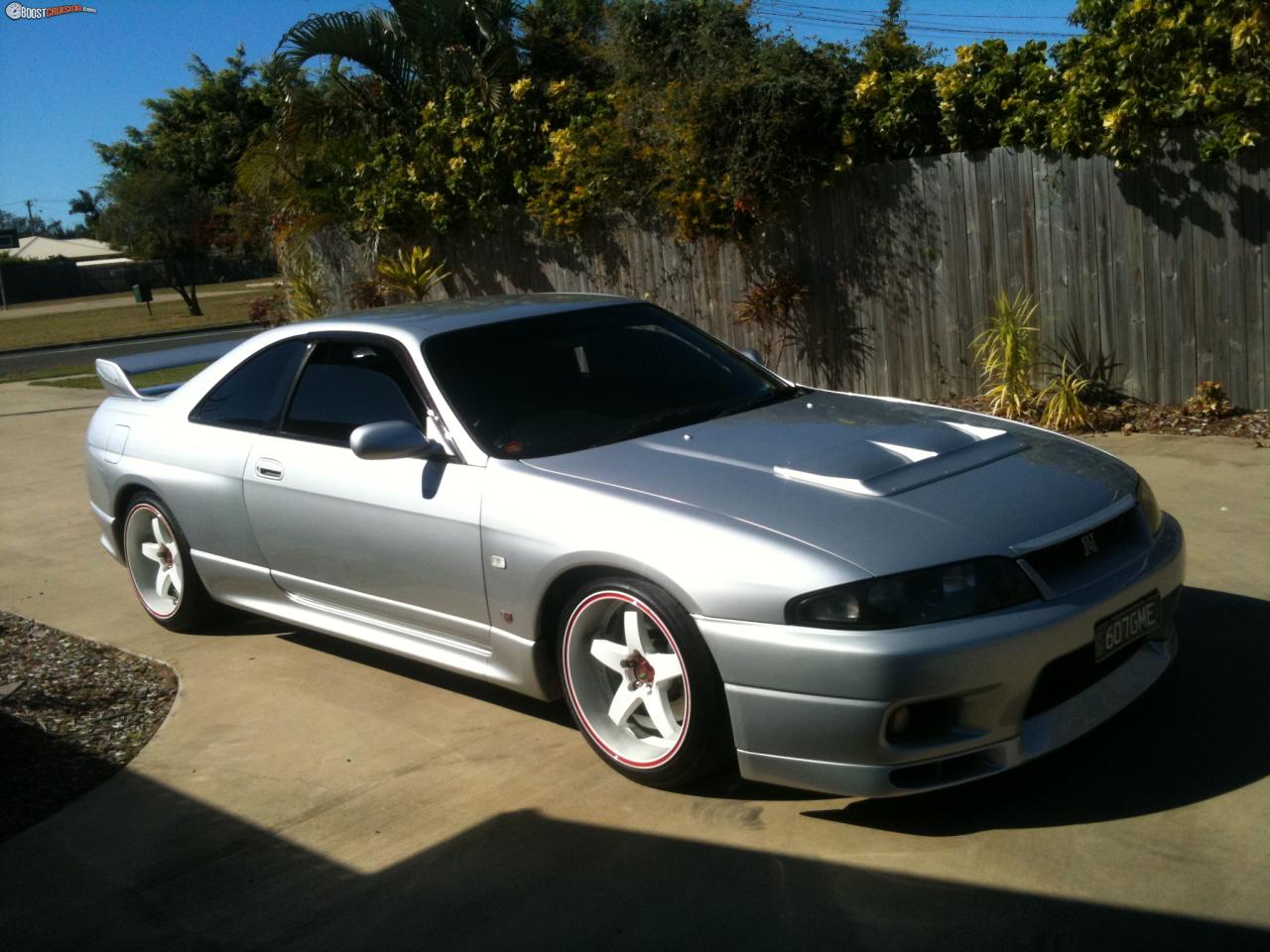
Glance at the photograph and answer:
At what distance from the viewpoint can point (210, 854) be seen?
13.8 feet

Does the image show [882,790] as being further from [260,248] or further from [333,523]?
[260,248]

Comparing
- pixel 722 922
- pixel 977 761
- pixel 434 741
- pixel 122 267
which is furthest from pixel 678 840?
pixel 122 267

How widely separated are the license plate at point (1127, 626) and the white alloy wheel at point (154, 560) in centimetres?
427

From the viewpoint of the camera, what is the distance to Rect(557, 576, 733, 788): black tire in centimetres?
399

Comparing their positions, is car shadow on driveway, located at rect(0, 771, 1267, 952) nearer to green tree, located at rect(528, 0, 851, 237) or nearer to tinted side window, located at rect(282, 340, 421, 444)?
tinted side window, located at rect(282, 340, 421, 444)

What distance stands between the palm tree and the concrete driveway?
11.7 metres

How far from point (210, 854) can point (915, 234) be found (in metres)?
7.76

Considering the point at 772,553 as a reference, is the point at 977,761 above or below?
below

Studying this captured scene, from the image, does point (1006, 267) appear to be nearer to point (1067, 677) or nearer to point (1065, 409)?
point (1065, 409)

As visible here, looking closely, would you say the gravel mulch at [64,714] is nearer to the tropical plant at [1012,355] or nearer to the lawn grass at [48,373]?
the tropical plant at [1012,355]

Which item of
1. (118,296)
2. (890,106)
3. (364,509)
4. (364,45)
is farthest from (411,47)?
(118,296)

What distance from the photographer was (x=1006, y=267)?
9844 millimetres

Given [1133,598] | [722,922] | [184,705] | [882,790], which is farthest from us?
[184,705]

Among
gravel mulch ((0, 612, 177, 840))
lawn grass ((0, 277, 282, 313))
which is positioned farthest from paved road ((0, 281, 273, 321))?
gravel mulch ((0, 612, 177, 840))
